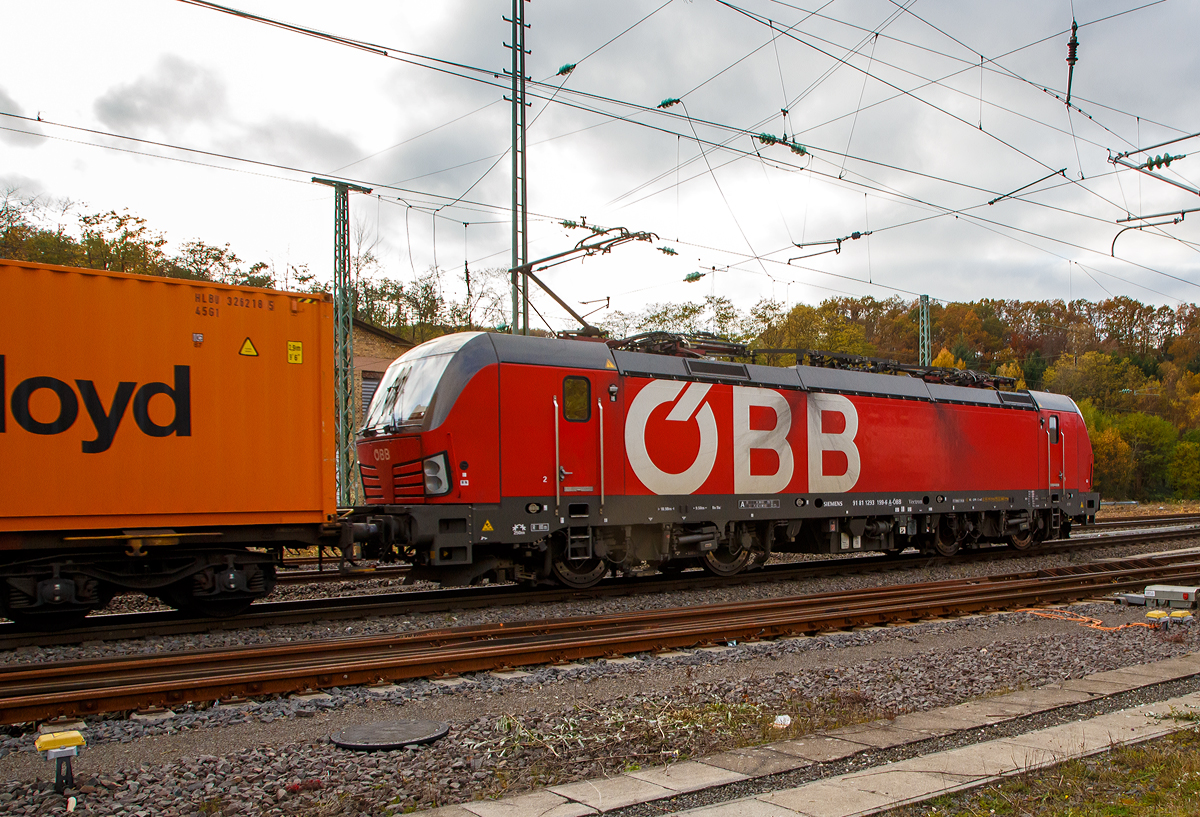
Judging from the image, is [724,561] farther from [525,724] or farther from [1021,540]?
[1021,540]

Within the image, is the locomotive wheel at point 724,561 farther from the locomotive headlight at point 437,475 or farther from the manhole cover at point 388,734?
the manhole cover at point 388,734

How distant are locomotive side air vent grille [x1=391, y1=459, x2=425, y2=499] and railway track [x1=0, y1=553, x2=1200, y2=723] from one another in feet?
8.03

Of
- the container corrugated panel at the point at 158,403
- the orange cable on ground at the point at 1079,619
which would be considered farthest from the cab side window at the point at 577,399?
the orange cable on ground at the point at 1079,619

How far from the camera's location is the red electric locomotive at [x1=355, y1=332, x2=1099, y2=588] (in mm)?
11266

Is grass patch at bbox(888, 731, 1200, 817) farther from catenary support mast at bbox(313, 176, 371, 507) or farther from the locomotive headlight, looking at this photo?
catenary support mast at bbox(313, 176, 371, 507)

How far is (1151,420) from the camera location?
59.3 meters

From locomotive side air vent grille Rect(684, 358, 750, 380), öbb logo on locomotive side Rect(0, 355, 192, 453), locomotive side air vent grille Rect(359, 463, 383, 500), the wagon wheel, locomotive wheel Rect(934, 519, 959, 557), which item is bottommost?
locomotive wheel Rect(934, 519, 959, 557)

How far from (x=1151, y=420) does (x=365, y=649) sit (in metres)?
65.7

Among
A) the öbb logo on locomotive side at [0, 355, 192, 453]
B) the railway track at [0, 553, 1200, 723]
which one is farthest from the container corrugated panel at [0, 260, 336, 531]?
the railway track at [0, 553, 1200, 723]

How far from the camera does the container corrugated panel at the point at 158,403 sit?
8.68 metres

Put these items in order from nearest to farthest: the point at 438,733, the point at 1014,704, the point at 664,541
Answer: the point at 438,733 → the point at 1014,704 → the point at 664,541

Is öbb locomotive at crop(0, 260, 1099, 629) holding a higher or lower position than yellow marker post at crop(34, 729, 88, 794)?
higher

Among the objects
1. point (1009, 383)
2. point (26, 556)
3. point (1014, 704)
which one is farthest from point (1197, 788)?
point (1009, 383)

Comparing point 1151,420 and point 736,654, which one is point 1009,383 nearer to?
point 736,654
